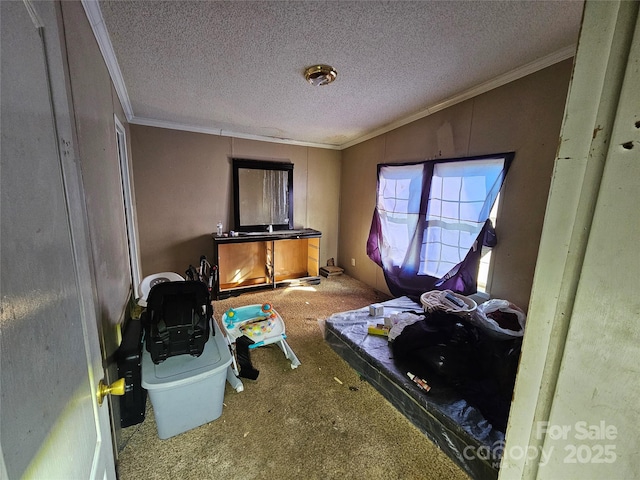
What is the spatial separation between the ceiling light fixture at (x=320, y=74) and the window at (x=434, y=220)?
1.37 meters

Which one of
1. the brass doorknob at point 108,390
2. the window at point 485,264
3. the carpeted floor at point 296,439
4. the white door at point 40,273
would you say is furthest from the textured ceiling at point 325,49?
the carpeted floor at point 296,439

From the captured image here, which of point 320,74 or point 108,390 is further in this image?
point 320,74

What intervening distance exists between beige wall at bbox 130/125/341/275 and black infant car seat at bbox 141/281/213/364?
84.7 inches

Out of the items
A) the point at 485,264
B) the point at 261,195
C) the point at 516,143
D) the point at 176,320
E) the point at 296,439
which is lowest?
the point at 296,439

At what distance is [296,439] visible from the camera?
1.47 meters

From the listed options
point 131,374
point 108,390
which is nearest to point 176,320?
point 131,374

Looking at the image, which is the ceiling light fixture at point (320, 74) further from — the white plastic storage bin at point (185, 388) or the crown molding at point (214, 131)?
the white plastic storage bin at point (185, 388)

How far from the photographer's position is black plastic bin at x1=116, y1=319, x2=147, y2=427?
1.36 meters

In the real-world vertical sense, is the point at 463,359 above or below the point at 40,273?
below

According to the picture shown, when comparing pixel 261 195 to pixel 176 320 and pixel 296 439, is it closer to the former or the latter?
pixel 176 320

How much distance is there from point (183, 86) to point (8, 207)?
2380mm

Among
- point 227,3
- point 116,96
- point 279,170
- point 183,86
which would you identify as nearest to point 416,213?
point 279,170

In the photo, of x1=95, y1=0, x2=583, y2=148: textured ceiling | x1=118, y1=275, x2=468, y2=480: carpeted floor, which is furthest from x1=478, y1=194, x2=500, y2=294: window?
x1=118, y1=275, x2=468, y2=480: carpeted floor

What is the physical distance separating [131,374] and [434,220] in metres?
2.73
